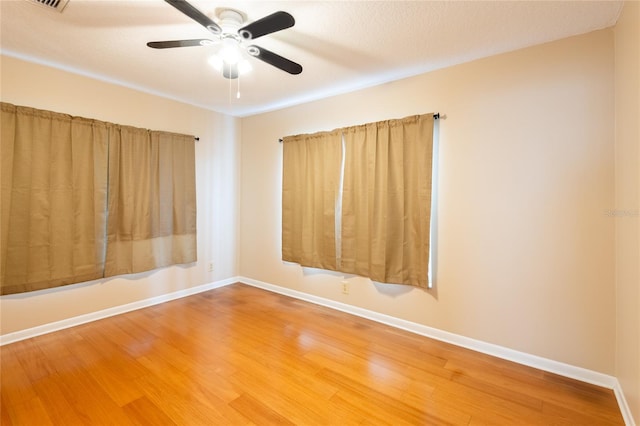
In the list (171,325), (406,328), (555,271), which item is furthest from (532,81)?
(171,325)

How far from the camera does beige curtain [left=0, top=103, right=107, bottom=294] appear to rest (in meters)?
2.52

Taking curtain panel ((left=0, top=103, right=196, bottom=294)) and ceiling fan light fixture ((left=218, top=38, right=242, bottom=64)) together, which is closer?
ceiling fan light fixture ((left=218, top=38, right=242, bottom=64))

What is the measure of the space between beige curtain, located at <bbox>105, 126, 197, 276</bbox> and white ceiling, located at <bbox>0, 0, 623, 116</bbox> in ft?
2.40

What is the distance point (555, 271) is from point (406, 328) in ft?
4.50

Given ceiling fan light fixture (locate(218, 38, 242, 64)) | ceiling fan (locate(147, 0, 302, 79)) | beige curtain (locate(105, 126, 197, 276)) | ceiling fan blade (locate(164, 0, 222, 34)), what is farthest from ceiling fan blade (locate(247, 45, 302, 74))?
beige curtain (locate(105, 126, 197, 276))

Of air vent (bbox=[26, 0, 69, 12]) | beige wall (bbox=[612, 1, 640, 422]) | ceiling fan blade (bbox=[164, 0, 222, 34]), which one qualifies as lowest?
beige wall (bbox=[612, 1, 640, 422])

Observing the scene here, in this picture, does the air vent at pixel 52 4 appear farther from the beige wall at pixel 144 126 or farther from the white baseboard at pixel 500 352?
the white baseboard at pixel 500 352

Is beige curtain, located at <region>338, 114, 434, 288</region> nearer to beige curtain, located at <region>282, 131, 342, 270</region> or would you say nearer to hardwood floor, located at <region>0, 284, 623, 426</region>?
beige curtain, located at <region>282, 131, 342, 270</region>

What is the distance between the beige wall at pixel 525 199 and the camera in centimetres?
206

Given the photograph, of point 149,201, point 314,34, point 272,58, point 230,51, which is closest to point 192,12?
point 230,51

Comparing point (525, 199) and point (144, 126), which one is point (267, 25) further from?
point (144, 126)

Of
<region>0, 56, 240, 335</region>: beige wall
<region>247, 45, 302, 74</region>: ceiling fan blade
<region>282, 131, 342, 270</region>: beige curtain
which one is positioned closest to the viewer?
<region>247, 45, 302, 74</region>: ceiling fan blade

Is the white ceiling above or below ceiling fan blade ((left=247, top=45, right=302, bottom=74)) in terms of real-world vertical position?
above

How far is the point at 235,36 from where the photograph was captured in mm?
1865
